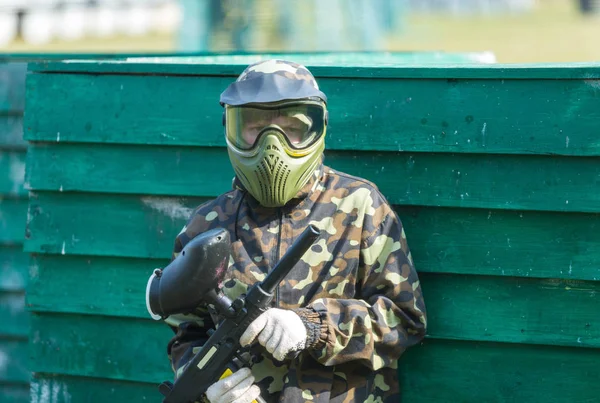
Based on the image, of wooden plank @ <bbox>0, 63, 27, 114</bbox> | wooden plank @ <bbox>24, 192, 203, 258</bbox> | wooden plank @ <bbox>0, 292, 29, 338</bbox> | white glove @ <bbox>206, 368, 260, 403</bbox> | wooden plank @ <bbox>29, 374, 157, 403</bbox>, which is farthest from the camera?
wooden plank @ <bbox>0, 292, 29, 338</bbox>

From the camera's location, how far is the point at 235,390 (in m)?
3.75

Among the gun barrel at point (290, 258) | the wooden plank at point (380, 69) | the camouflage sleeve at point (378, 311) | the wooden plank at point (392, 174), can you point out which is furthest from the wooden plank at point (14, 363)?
the gun barrel at point (290, 258)

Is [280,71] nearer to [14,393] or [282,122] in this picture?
[282,122]

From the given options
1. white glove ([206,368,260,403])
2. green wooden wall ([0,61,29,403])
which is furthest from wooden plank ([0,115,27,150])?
white glove ([206,368,260,403])

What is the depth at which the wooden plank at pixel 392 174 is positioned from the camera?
4.12 metres

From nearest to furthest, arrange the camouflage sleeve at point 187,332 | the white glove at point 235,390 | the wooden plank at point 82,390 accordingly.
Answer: the white glove at point 235,390, the camouflage sleeve at point 187,332, the wooden plank at point 82,390

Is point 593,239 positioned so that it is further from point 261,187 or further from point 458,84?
point 261,187

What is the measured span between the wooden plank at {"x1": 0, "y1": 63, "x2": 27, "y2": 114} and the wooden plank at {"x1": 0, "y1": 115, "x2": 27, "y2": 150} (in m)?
0.09

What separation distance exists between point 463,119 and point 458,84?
141mm

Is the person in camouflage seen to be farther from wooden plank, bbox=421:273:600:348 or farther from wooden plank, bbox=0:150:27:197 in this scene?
wooden plank, bbox=0:150:27:197

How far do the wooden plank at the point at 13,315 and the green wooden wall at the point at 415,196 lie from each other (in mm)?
2438

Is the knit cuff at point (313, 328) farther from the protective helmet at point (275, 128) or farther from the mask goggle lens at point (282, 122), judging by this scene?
the mask goggle lens at point (282, 122)

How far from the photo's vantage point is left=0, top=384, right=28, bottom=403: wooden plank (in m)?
7.12

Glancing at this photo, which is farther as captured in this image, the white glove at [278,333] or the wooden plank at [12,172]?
the wooden plank at [12,172]
